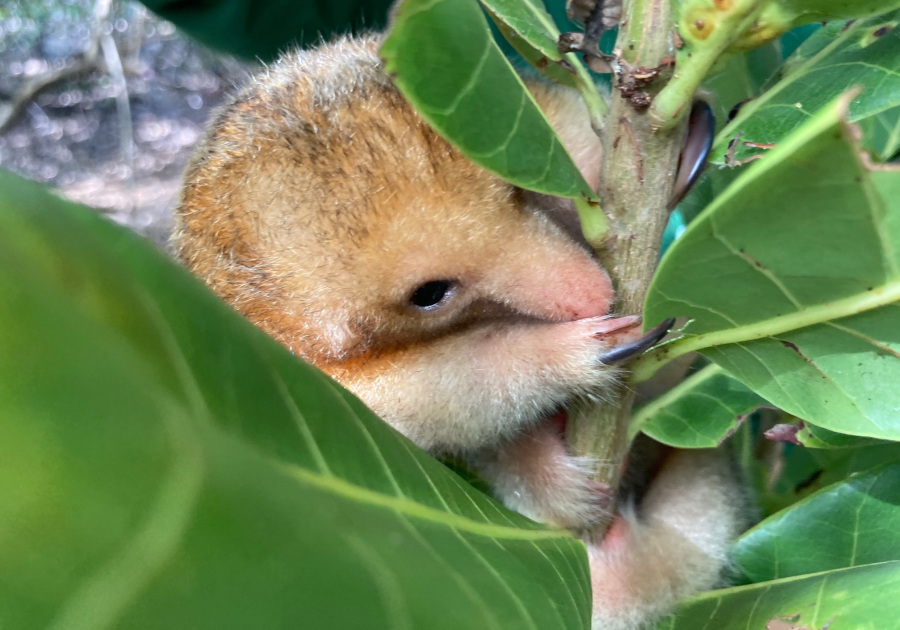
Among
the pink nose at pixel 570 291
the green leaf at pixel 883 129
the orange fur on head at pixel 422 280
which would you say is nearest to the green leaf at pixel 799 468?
the orange fur on head at pixel 422 280

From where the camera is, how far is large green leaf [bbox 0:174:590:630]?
31 centimetres

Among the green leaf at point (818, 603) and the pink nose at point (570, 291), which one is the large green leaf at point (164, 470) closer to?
the pink nose at point (570, 291)

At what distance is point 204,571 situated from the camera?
359mm

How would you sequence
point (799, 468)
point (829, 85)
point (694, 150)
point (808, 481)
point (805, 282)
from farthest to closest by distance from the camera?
point (799, 468) < point (808, 481) < point (694, 150) < point (829, 85) < point (805, 282)

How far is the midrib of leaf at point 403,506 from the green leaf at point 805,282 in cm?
27

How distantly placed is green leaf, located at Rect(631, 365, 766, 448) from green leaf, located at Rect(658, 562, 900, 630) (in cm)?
23

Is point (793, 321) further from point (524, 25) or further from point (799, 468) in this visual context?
point (799, 468)

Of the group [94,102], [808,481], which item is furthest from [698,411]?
[94,102]

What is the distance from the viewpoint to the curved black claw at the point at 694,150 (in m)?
0.84

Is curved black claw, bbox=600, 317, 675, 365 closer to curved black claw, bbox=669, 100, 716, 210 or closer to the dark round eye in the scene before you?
curved black claw, bbox=669, 100, 716, 210

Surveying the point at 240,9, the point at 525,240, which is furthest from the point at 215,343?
the point at 240,9

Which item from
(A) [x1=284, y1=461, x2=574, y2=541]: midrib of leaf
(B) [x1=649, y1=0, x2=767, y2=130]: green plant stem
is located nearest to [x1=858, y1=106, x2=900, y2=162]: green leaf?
(B) [x1=649, y1=0, x2=767, y2=130]: green plant stem

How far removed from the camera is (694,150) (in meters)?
0.86

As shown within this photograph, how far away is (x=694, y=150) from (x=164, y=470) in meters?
0.75
